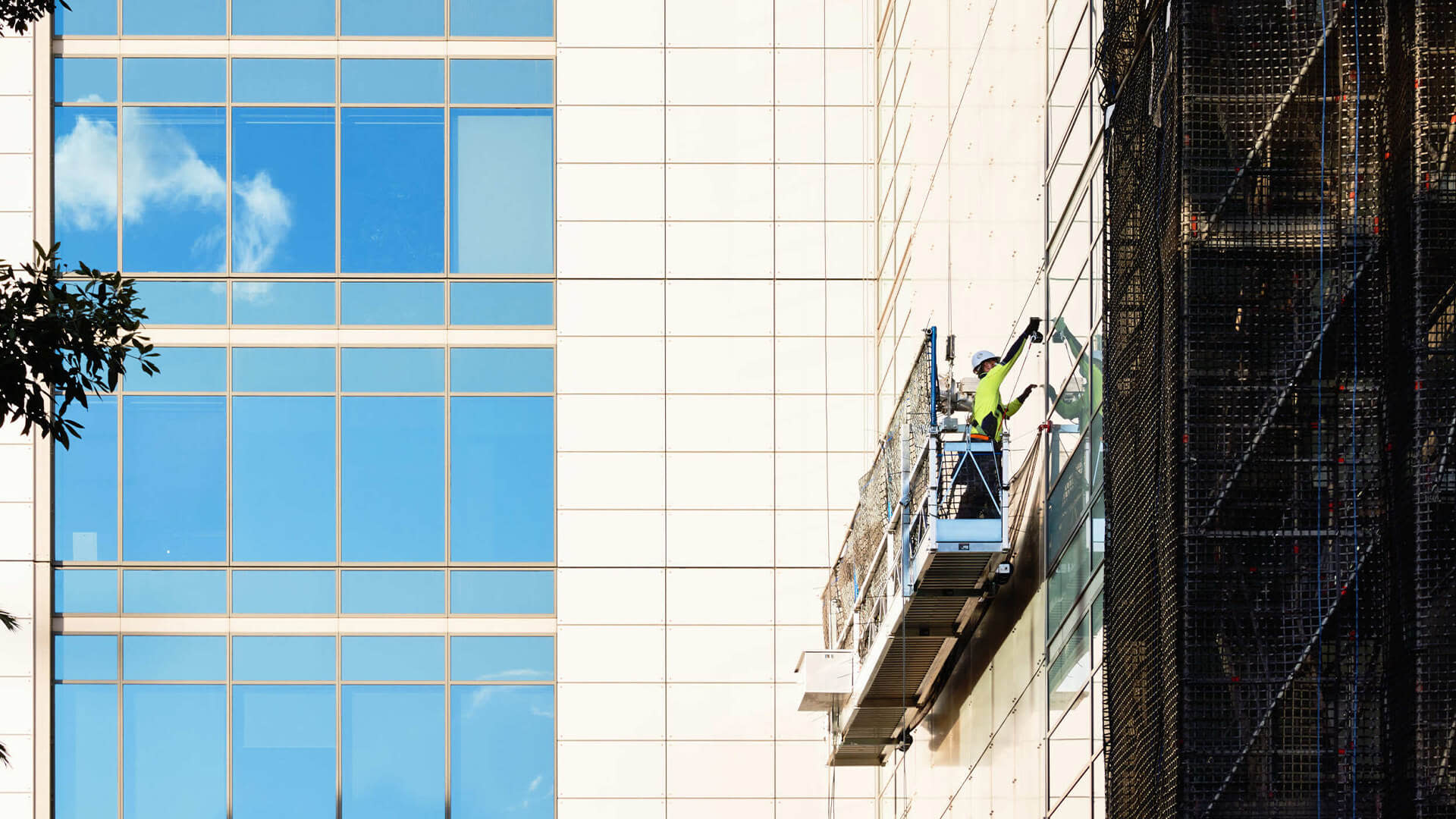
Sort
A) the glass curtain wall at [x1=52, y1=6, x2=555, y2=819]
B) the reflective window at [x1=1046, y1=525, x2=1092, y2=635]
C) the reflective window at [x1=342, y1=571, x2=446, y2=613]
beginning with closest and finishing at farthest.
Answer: the reflective window at [x1=1046, y1=525, x2=1092, y2=635] < the glass curtain wall at [x1=52, y1=6, x2=555, y2=819] < the reflective window at [x1=342, y1=571, x2=446, y2=613]

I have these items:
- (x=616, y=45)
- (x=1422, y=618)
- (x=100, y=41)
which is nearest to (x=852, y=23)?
(x=616, y=45)

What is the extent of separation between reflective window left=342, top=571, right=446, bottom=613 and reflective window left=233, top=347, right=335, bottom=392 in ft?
12.7

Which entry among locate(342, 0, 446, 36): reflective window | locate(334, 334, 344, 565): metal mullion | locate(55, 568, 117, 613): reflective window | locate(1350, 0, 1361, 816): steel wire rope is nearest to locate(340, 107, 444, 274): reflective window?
locate(342, 0, 446, 36): reflective window

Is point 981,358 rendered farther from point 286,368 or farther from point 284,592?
point 286,368

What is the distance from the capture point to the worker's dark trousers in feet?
53.5

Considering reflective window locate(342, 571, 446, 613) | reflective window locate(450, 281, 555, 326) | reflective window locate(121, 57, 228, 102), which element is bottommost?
reflective window locate(342, 571, 446, 613)

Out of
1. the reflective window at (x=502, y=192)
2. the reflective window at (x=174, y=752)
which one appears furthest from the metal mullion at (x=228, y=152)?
the reflective window at (x=174, y=752)

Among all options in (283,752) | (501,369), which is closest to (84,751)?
(283,752)

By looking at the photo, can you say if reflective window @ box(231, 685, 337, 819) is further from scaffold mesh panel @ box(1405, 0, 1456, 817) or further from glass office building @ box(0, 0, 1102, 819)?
scaffold mesh panel @ box(1405, 0, 1456, 817)

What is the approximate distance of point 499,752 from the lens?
110ft

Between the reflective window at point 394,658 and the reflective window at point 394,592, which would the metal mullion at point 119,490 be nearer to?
the reflective window at point 394,592

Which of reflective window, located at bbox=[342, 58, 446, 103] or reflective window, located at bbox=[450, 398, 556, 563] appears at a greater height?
reflective window, located at bbox=[342, 58, 446, 103]

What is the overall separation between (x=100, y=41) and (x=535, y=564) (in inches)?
542

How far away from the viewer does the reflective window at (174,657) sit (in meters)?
33.6
